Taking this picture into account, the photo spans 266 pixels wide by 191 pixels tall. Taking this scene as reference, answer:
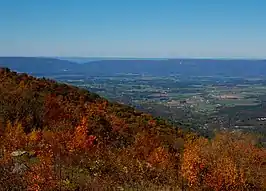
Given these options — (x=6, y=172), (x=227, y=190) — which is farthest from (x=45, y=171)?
(x=227, y=190)

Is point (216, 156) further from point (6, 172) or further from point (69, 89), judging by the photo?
point (69, 89)

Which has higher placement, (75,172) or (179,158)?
(75,172)

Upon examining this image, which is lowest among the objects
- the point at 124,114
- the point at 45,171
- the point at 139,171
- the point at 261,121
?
the point at 261,121

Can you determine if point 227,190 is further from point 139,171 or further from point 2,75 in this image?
point 2,75

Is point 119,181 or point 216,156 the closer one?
point 119,181

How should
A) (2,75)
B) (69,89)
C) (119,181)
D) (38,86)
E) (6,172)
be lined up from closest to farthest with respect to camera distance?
(6,172) < (119,181) < (38,86) < (2,75) < (69,89)

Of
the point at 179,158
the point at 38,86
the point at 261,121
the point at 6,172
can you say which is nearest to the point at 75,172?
the point at 6,172

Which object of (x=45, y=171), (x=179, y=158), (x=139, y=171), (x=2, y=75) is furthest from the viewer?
(x=2, y=75)
